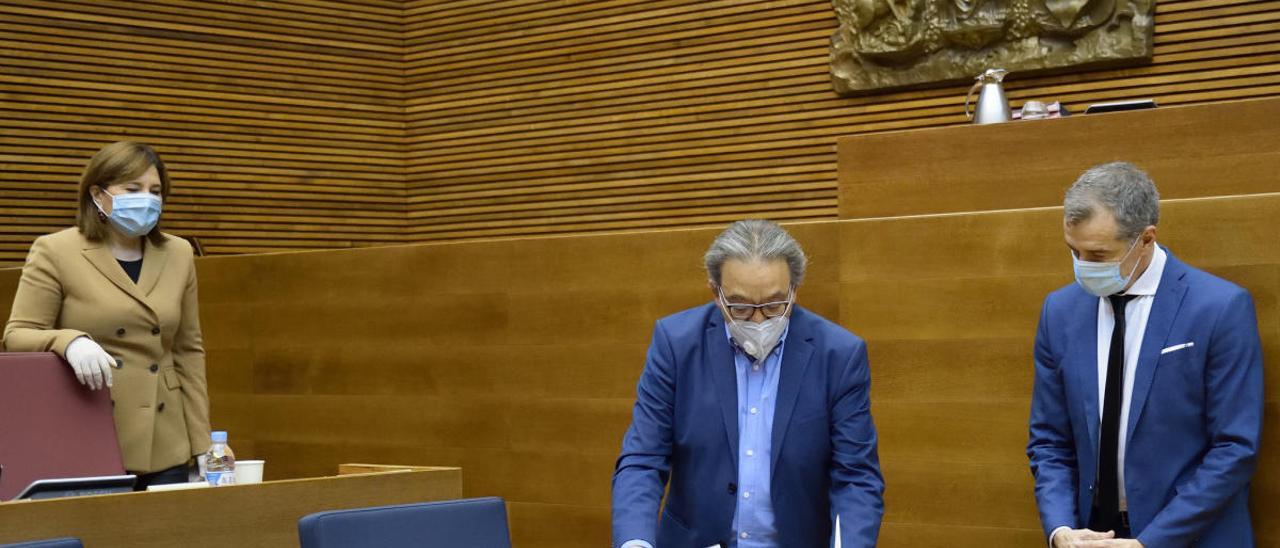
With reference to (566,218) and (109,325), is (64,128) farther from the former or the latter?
(109,325)

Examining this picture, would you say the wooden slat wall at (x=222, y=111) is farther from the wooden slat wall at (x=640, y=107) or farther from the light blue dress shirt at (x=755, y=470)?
the light blue dress shirt at (x=755, y=470)

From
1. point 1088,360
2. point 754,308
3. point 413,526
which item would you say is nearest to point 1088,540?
point 1088,360

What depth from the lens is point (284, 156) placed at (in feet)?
26.9

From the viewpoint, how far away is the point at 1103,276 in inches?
130

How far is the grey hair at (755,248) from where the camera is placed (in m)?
2.75

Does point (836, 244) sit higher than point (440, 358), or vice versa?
point (836, 244)

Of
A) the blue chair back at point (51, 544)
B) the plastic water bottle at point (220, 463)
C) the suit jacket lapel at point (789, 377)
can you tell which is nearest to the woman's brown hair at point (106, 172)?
the plastic water bottle at point (220, 463)

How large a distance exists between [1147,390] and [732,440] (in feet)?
3.64

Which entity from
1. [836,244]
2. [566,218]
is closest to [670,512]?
[836,244]

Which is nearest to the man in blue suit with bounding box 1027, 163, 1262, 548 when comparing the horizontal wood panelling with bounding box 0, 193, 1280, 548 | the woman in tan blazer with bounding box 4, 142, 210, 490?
the horizontal wood panelling with bounding box 0, 193, 1280, 548

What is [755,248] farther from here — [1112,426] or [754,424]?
[1112,426]

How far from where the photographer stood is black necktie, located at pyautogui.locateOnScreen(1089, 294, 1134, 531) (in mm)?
3379

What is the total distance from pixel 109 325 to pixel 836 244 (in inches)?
88.1

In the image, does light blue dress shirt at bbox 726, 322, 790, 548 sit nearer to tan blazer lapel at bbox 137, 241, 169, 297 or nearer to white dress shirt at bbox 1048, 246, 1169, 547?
white dress shirt at bbox 1048, 246, 1169, 547
